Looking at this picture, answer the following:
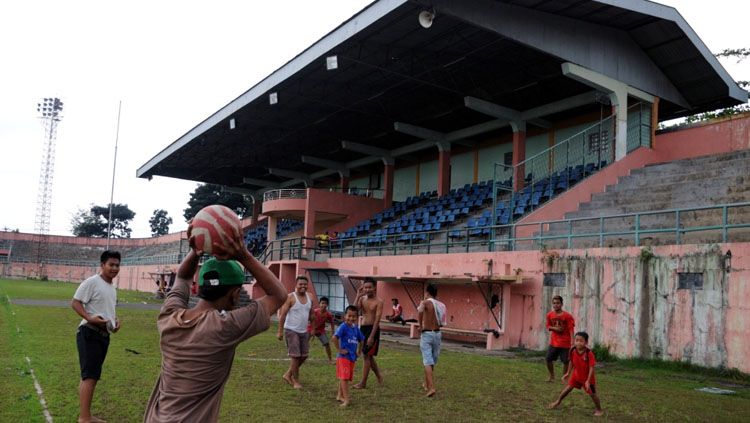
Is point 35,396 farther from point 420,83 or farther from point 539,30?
point 420,83

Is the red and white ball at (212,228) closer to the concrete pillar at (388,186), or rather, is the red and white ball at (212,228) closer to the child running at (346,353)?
the child running at (346,353)

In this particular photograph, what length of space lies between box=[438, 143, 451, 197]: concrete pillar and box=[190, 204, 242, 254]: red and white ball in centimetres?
3137

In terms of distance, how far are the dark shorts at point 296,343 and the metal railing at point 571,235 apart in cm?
882

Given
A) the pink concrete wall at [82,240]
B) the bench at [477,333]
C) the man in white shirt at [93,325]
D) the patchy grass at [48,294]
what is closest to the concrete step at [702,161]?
the bench at [477,333]

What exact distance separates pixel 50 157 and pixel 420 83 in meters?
64.7

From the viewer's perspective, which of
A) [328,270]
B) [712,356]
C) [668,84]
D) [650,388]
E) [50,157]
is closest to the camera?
[650,388]

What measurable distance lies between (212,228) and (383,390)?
Result: 8.19 meters

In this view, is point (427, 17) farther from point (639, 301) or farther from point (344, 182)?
point (344, 182)

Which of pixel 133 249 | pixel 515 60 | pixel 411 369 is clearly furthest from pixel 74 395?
pixel 133 249

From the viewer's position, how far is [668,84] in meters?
26.5

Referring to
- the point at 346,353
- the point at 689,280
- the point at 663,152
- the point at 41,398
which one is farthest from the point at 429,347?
the point at 663,152

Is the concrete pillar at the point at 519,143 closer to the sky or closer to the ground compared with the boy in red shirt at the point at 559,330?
closer to the sky

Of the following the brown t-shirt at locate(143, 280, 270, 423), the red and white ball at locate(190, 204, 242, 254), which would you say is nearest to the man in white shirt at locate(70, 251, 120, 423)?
the brown t-shirt at locate(143, 280, 270, 423)

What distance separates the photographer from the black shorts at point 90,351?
6996mm
